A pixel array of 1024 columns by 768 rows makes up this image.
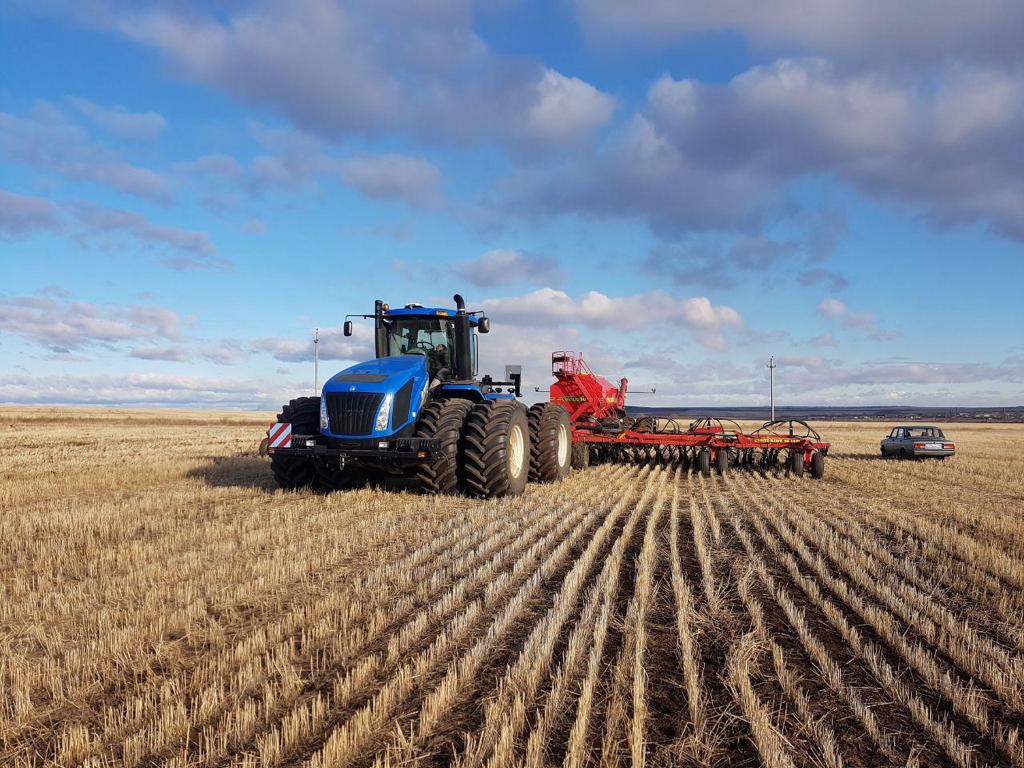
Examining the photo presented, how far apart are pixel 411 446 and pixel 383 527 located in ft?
5.64

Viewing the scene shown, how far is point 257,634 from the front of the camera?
4.04 m

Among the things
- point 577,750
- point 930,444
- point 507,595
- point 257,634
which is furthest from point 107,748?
point 930,444

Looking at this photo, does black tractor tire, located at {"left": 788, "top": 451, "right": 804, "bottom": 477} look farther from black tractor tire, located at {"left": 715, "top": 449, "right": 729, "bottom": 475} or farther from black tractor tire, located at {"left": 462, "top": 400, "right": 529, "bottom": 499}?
black tractor tire, located at {"left": 462, "top": 400, "right": 529, "bottom": 499}

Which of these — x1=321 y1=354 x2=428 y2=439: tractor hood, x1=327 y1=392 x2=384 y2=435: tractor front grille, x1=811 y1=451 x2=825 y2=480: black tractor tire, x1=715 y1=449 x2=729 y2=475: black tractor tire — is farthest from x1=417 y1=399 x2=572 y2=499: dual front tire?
x1=811 y1=451 x2=825 y2=480: black tractor tire

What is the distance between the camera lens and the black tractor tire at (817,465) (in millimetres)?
14203

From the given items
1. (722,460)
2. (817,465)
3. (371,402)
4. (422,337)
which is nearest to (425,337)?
(422,337)

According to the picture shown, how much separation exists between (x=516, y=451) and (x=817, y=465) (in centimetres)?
747

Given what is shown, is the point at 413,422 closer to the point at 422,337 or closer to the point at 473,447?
the point at 473,447

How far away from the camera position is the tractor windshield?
10.9 metres

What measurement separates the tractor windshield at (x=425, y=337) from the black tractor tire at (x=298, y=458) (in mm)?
1666

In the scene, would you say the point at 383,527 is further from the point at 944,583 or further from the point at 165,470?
the point at 165,470

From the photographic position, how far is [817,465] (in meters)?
14.2

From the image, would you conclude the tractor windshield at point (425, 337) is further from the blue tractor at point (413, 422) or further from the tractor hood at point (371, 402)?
the tractor hood at point (371, 402)

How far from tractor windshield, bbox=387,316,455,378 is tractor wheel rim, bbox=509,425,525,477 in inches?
61.0
